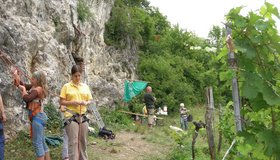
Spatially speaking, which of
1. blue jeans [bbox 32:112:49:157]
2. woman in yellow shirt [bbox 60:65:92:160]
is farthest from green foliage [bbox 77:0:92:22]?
blue jeans [bbox 32:112:49:157]

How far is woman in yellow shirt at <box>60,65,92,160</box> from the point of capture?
5348mm

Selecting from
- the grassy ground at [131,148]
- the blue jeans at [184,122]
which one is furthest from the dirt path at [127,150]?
the blue jeans at [184,122]

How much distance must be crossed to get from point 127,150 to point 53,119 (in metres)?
2.48

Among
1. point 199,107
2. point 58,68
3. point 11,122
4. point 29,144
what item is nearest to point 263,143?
point 29,144

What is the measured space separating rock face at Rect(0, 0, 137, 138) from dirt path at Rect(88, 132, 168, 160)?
2004 millimetres

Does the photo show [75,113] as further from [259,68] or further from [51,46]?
[51,46]

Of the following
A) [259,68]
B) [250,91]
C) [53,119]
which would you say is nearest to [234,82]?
[259,68]

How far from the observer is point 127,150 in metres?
8.73

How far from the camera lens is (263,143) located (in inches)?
89.3

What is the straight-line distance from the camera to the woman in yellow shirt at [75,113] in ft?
17.5

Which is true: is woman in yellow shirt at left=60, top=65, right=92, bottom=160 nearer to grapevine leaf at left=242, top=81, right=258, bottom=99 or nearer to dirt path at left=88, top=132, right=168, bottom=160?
dirt path at left=88, top=132, right=168, bottom=160

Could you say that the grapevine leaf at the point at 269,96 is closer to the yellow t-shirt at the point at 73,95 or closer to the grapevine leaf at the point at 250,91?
the grapevine leaf at the point at 250,91

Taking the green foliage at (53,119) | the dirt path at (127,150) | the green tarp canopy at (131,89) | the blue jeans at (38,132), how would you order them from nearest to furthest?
the blue jeans at (38,132) → the dirt path at (127,150) → the green foliage at (53,119) → the green tarp canopy at (131,89)

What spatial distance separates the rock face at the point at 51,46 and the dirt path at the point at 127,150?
2004 millimetres
